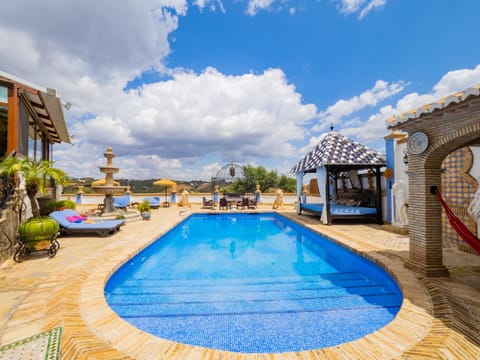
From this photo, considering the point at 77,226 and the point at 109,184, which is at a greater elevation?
the point at 109,184

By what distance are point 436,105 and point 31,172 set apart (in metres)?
7.71

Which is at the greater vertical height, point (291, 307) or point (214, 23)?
point (214, 23)

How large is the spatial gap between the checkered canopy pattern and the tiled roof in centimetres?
454

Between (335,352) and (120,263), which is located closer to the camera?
(335,352)

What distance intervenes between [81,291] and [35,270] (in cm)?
164

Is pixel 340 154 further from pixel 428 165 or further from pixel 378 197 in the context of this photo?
pixel 428 165

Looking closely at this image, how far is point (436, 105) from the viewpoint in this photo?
3264 millimetres

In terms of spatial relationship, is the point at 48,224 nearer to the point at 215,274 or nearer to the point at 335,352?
the point at 215,274

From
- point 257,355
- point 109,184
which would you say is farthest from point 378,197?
point 109,184

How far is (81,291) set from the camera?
3.16 metres

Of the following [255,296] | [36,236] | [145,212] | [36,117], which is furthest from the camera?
[145,212]

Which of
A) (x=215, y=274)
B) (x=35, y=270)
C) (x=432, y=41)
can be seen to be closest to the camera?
(x=35, y=270)

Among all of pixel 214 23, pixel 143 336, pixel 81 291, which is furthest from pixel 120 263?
pixel 214 23

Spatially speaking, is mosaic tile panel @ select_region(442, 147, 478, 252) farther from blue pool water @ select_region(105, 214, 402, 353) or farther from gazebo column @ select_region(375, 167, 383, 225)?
gazebo column @ select_region(375, 167, 383, 225)
